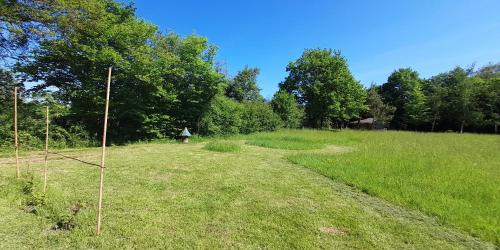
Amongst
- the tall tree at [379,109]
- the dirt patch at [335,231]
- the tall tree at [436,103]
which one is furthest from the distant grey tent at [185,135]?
the tall tree at [436,103]

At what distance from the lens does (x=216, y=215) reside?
4375mm

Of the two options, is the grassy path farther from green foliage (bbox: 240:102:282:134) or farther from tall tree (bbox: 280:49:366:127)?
tall tree (bbox: 280:49:366:127)

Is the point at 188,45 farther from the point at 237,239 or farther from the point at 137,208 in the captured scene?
the point at 237,239

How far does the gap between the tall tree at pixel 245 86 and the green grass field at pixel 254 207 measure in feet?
93.0

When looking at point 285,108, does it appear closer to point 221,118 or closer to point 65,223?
point 221,118

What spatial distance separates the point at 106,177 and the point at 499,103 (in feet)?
138

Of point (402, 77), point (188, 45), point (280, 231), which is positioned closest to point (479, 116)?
point (402, 77)

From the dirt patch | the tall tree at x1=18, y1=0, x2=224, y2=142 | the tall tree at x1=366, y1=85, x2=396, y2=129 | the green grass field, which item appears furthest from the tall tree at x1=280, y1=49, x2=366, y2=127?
the dirt patch

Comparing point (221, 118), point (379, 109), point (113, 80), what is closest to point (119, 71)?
point (113, 80)

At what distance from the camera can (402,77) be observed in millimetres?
46156

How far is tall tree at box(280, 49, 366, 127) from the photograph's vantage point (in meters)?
33.9

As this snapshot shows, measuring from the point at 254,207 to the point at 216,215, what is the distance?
71 cm

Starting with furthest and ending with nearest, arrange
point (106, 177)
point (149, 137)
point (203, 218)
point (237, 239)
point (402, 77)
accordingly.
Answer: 1. point (402, 77)
2. point (149, 137)
3. point (106, 177)
4. point (203, 218)
5. point (237, 239)

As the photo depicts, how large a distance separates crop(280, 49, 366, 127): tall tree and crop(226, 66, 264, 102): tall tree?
14.6 feet
